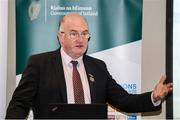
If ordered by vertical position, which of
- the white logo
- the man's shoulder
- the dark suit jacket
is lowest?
the dark suit jacket

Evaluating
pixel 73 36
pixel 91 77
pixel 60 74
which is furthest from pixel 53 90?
pixel 73 36

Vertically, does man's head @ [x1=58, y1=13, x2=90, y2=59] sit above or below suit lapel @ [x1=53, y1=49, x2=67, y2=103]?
above

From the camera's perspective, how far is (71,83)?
254 centimetres

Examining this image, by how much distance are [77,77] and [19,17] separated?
2.57 feet

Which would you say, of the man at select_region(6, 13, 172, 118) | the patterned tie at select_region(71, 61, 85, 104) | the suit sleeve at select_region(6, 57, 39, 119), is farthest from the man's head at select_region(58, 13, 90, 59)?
the suit sleeve at select_region(6, 57, 39, 119)

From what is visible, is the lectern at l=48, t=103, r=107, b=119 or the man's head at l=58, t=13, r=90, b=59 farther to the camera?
the man's head at l=58, t=13, r=90, b=59

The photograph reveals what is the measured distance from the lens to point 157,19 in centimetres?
299

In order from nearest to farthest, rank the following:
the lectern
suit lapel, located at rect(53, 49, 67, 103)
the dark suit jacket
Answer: the lectern < the dark suit jacket < suit lapel, located at rect(53, 49, 67, 103)

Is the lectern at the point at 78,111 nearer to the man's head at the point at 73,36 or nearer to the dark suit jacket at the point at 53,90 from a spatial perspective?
the dark suit jacket at the point at 53,90

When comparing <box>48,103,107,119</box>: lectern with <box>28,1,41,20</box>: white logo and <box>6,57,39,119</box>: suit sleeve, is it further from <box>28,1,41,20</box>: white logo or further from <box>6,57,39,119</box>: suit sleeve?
<box>28,1,41,20</box>: white logo

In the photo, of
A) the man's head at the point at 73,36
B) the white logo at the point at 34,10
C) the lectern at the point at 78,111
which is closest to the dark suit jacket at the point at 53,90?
the man's head at the point at 73,36

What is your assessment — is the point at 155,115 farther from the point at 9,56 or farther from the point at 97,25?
the point at 9,56

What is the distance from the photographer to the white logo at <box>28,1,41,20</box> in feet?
9.35

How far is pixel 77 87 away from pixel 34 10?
82cm
